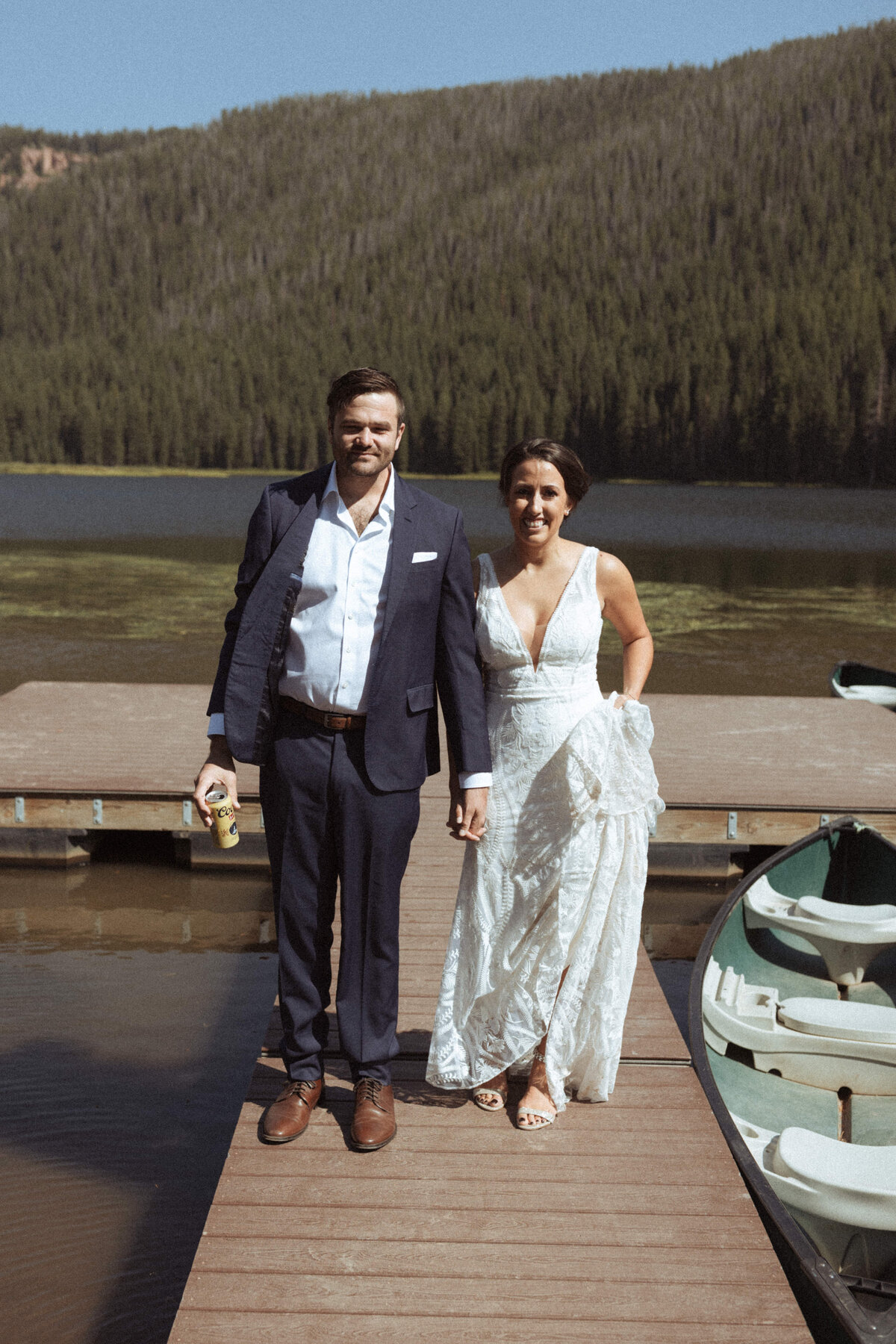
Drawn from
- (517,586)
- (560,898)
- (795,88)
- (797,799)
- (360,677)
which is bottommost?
(797,799)

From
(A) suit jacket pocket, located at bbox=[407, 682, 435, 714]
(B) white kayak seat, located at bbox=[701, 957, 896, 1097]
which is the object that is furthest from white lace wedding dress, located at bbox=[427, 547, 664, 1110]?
(B) white kayak seat, located at bbox=[701, 957, 896, 1097]

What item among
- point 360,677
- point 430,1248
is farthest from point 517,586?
point 430,1248

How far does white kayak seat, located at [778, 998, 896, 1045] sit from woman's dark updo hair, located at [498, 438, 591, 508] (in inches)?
85.8

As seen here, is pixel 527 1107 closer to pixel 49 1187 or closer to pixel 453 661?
pixel 453 661

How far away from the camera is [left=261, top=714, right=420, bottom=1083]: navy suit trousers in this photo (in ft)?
9.26

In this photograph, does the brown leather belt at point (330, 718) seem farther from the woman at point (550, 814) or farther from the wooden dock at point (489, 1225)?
the wooden dock at point (489, 1225)

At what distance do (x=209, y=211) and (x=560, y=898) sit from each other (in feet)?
686

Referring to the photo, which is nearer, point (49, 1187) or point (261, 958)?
point (49, 1187)

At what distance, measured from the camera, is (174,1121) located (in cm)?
468

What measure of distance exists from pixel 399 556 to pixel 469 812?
686 mm

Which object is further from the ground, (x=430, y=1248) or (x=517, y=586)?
(x=517, y=586)

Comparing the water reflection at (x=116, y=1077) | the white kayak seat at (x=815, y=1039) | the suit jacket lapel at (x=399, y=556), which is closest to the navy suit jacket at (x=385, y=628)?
the suit jacket lapel at (x=399, y=556)

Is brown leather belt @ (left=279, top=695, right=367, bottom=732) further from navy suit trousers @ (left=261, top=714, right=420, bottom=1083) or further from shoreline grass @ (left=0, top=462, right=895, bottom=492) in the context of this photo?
shoreline grass @ (left=0, top=462, right=895, bottom=492)

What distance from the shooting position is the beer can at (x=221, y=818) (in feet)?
9.13
